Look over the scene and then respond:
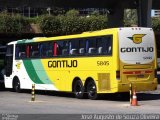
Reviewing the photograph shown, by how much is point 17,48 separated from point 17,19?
108 ft

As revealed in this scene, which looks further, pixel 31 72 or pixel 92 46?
pixel 31 72

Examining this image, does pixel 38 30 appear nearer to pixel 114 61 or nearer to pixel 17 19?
pixel 17 19

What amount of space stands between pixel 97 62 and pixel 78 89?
2172 millimetres

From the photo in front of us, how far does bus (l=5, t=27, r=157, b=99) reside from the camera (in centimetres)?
2242

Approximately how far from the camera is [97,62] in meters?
23.4

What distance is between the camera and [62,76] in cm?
2602

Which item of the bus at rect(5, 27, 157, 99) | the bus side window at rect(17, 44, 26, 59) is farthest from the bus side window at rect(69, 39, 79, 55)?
the bus side window at rect(17, 44, 26, 59)

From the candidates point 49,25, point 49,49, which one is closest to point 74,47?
point 49,49

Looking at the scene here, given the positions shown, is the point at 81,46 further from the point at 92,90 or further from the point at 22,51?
the point at 22,51

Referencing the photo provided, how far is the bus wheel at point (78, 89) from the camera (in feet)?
80.1

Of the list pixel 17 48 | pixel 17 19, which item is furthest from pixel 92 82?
pixel 17 19

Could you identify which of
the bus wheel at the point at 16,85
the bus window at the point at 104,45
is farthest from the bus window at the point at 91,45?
the bus wheel at the point at 16,85

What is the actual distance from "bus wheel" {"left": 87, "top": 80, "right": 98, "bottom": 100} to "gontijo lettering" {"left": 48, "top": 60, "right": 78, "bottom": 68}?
55.0 inches

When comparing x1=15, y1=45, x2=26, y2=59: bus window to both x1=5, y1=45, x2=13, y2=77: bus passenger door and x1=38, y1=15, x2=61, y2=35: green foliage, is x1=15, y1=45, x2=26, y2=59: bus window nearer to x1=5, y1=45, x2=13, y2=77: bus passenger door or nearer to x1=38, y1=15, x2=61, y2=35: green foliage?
x1=5, y1=45, x2=13, y2=77: bus passenger door
